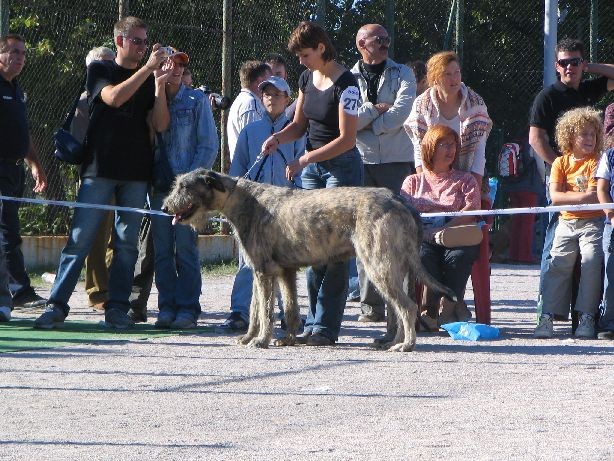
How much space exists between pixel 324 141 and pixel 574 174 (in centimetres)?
215

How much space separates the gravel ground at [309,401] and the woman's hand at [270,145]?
1.41 metres

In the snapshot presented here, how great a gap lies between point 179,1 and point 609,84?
225 inches

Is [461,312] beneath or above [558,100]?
beneath

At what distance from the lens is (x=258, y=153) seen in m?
10.3

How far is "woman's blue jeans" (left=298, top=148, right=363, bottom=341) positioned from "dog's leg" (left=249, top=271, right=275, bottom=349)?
40 cm

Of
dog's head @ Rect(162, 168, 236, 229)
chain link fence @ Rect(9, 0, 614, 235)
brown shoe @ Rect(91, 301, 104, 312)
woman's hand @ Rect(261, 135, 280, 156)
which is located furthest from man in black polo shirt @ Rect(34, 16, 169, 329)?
chain link fence @ Rect(9, 0, 614, 235)

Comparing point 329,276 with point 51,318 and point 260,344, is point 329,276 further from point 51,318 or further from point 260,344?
point 51,318

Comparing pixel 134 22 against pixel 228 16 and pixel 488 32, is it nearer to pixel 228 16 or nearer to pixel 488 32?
pixel 228 16

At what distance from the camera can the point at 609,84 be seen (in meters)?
11.3

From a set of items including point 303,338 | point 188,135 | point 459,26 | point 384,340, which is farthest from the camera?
point 459,26

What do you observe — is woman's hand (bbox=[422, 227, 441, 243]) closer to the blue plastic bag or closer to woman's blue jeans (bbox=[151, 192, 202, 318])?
the blue plastic bag

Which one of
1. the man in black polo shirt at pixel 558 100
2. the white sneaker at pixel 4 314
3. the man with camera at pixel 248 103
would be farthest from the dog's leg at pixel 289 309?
the man in black polo shirt at pixel 558 100

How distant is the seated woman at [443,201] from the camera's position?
10.3 metres

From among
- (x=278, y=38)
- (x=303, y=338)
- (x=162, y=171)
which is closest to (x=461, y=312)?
(x=303, y=338)
